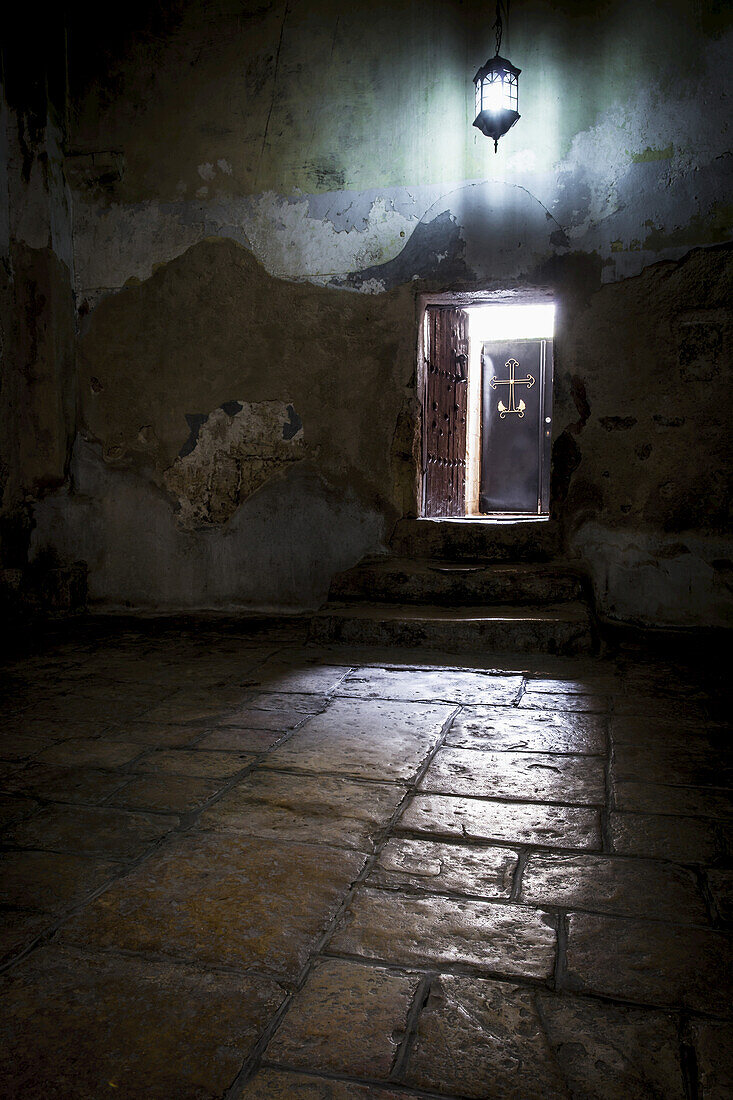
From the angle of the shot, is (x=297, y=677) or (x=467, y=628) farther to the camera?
(x=467, y=628)

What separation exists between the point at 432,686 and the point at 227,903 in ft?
6.64

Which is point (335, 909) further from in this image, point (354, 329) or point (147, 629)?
point (354, 329)

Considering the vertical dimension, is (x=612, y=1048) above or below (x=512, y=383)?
below

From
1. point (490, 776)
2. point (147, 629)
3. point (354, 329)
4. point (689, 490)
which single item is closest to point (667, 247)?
point (689, 490)

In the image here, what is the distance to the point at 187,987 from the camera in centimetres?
145

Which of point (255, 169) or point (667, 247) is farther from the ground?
point (255, 169)

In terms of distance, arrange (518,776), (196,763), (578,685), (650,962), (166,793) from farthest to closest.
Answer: (578,685), (196,763), (518,776), (166,793), (650,962)

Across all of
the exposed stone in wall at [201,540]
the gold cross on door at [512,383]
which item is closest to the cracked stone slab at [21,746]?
the exposed stone in wall at [201,540]

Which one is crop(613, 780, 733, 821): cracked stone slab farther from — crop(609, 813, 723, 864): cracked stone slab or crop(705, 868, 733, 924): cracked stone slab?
crop(705, 868, 733, 924): cracked stone slab

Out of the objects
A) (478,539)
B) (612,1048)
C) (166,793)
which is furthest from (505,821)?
(478,539)

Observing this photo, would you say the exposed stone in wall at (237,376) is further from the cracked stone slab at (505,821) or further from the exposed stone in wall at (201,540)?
the cracked stone slab at (505,821)

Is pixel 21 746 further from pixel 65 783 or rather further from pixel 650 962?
pixel 650 962

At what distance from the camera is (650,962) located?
4.98 ft

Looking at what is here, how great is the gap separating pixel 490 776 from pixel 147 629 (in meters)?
3.21
